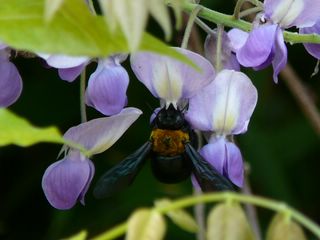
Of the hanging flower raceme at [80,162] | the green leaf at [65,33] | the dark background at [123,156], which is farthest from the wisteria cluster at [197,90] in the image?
the dark background at [123,156]

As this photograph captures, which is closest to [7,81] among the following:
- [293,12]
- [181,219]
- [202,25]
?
[202,25]

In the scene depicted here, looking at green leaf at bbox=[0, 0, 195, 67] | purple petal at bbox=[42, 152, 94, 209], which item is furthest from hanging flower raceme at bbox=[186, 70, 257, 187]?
green leaf at bbox=[0, 0, 195, 67]

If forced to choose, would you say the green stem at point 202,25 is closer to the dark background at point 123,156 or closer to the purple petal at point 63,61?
the purple petal at point 63,61

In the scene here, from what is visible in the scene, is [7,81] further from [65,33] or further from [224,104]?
[65,33]

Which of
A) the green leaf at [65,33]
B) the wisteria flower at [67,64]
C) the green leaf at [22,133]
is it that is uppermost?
the green leaf at [65,33]

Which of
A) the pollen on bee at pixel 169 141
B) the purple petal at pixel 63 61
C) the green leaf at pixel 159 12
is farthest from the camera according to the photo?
the pollen on bee at pixel 169 141

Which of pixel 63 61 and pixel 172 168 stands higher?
pixel 63 61

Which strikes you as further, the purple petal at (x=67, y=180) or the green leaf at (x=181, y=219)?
the purple petal at (x=67, y=180)

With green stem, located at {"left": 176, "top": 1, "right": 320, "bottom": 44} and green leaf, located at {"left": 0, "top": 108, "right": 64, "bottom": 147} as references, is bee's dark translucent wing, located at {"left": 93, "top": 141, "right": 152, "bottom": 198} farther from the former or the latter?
green leaf, located at {"left": 0, "top": 108, "right": 64, "bottom": 147}
